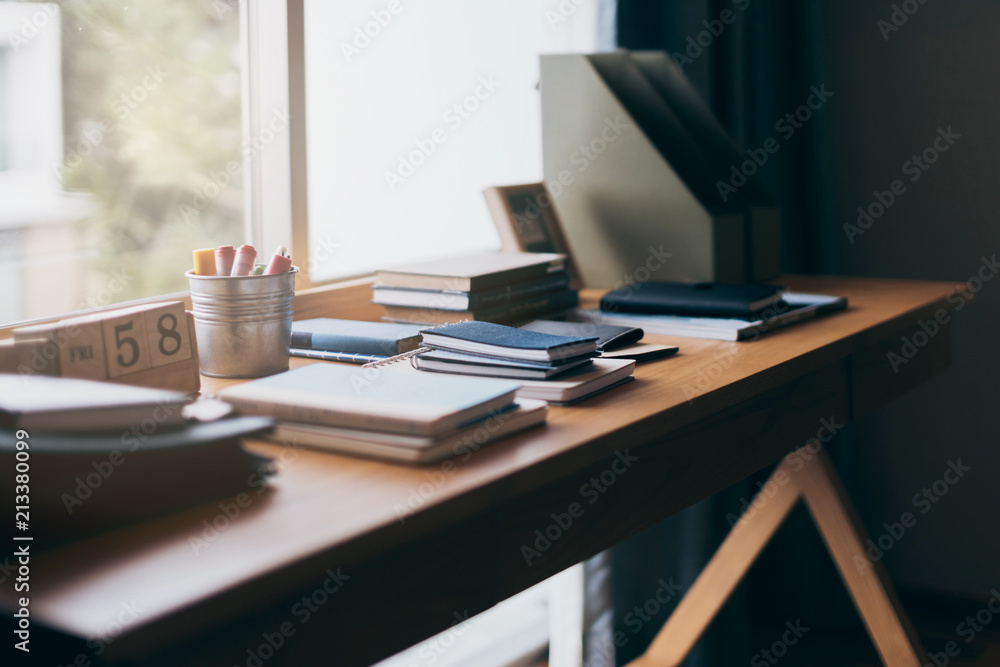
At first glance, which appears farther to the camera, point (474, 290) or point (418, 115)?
point (418, 115)

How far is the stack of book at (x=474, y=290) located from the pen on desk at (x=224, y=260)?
1.00 ft

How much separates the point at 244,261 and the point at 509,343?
29cm

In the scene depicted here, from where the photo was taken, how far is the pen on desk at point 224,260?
1.00m

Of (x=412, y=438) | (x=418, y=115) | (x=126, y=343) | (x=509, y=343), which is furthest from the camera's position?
(x=418, y=115)

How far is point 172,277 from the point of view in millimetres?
1554

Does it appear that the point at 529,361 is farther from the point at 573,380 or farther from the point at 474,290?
the point at 474,290

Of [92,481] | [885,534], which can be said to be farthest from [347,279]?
[885,534]

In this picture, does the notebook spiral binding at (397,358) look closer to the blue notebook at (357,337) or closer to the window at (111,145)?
the blue notebook at (357,337)

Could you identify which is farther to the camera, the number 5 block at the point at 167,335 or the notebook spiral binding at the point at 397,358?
the notebook spiral binding at the point at 397,358

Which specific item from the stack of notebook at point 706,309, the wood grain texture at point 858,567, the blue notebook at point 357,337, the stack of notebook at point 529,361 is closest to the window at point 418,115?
the blue notebook at point 357,337

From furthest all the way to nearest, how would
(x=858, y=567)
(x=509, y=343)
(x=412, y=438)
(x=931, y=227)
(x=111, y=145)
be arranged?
1. (x=931, y=227)
2. (x=858, y=567)
3. (x=111, y=145)
4. (x=509, y=343)
5. (x=412, y=438)

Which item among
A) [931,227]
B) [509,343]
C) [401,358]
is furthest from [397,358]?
[931,227]

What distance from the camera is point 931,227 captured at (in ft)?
7.02

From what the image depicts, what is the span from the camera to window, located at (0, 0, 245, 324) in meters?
1.21
